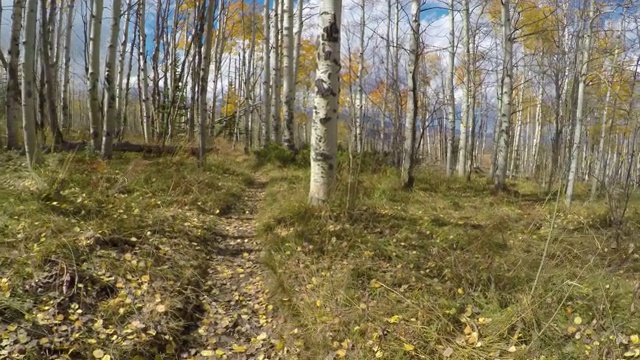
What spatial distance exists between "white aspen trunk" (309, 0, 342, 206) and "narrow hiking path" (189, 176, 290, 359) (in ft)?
3.58

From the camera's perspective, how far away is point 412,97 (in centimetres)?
711

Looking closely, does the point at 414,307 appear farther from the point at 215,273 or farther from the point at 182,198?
the point at 182,198

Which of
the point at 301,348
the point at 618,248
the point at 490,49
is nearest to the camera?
the point at 301,348

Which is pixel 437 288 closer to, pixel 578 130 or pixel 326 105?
pixel 326 105

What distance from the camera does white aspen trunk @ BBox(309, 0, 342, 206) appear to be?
4.27 meters

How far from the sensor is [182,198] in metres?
5.02

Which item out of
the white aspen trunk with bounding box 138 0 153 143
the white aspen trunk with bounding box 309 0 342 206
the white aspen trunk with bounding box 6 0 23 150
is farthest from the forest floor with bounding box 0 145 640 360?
the white aspen trunk with bounding box 138 0 153 143

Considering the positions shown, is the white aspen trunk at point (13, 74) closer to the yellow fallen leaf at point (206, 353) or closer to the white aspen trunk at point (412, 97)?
the yellow fallen leaf at point (206, 353)

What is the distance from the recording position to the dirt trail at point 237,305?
8.23 feet

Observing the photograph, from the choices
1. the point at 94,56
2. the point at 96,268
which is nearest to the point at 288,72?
the point at 94,56

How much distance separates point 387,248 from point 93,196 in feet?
11.2

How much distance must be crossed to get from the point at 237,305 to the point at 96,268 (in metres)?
1.19

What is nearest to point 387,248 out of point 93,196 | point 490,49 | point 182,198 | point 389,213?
point 389,213

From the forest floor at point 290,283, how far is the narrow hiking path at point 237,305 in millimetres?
13
